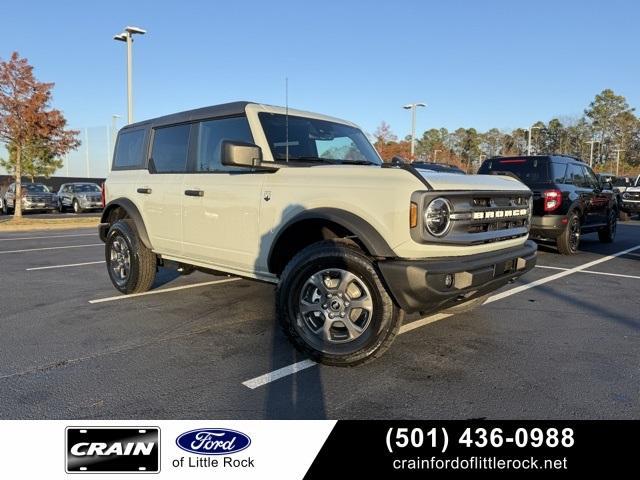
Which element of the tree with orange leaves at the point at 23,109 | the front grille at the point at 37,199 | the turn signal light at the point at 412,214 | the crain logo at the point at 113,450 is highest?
the tree with orange leaves at the point at 23,109

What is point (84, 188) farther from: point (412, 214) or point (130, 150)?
point (412, 214)

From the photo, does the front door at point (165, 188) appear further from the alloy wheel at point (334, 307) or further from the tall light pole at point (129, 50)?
the tall light pole at point (129, 50)

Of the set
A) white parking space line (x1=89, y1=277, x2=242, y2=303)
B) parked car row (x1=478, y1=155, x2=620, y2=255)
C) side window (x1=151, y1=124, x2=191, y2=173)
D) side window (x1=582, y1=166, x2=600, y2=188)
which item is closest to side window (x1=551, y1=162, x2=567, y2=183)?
parked car row (x1=478, y1=155, x2=620, y2=255)

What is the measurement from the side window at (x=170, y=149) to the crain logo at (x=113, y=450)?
123 inches

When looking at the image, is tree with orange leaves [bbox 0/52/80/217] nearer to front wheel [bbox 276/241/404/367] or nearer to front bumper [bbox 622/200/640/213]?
front wheel [bbox 276/241/404/367]

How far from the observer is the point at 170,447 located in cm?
234

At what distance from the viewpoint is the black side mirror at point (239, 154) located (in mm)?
3668

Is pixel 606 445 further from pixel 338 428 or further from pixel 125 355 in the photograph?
pixel 125 355

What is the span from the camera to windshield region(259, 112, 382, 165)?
4316 millimetres

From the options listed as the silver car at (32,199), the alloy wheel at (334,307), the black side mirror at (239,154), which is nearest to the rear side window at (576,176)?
the alloy wheel at (334,307)

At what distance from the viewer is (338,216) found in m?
3.47

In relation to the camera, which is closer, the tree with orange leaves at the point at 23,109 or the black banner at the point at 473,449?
the black banner at the point at 473,449

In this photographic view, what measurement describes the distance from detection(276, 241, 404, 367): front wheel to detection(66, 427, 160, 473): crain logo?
4.53 ft

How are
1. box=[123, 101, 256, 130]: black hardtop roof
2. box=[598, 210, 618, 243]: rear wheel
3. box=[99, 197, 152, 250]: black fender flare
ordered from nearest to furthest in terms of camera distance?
box=[123, 101, 256, 130]: black hardtop roof < box=[99, 197, 152, 250]: black fender flare < box=[598, 210, 618, 243]: rear wheel
